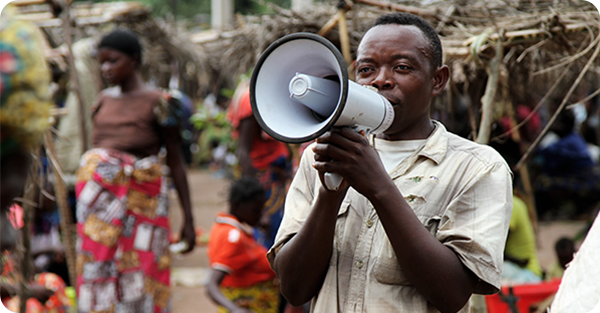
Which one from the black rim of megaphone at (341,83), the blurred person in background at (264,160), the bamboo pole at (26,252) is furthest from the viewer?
the blurred person in background at (264,160)

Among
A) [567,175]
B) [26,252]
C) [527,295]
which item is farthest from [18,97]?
[567,175]

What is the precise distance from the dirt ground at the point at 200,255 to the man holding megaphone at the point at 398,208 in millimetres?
2547

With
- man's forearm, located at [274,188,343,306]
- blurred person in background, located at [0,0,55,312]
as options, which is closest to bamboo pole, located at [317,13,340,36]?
man's forearm, located at [274,188,343,306]

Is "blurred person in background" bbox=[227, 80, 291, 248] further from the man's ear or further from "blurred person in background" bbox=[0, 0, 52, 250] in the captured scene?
"blurred person in background" bbox=[0, 0, 52, 250]

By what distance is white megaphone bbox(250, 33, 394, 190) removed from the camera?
126cm

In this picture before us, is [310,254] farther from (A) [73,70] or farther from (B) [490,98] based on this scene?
(A) [73,70]

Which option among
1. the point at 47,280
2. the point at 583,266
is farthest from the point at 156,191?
the point at 583,266

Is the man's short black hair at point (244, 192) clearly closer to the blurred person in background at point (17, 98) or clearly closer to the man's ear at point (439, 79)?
the man's ear at point (439, 79)

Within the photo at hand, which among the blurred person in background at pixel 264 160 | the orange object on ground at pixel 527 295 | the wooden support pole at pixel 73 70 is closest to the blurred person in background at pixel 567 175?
the blurred person in background at pixel 264 160

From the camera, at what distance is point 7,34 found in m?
0.84

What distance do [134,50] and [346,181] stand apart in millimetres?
2858

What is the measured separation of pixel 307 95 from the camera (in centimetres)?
129

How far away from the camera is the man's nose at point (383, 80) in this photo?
1.49m

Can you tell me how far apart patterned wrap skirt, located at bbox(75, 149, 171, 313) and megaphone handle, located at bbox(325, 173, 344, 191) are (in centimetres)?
257
